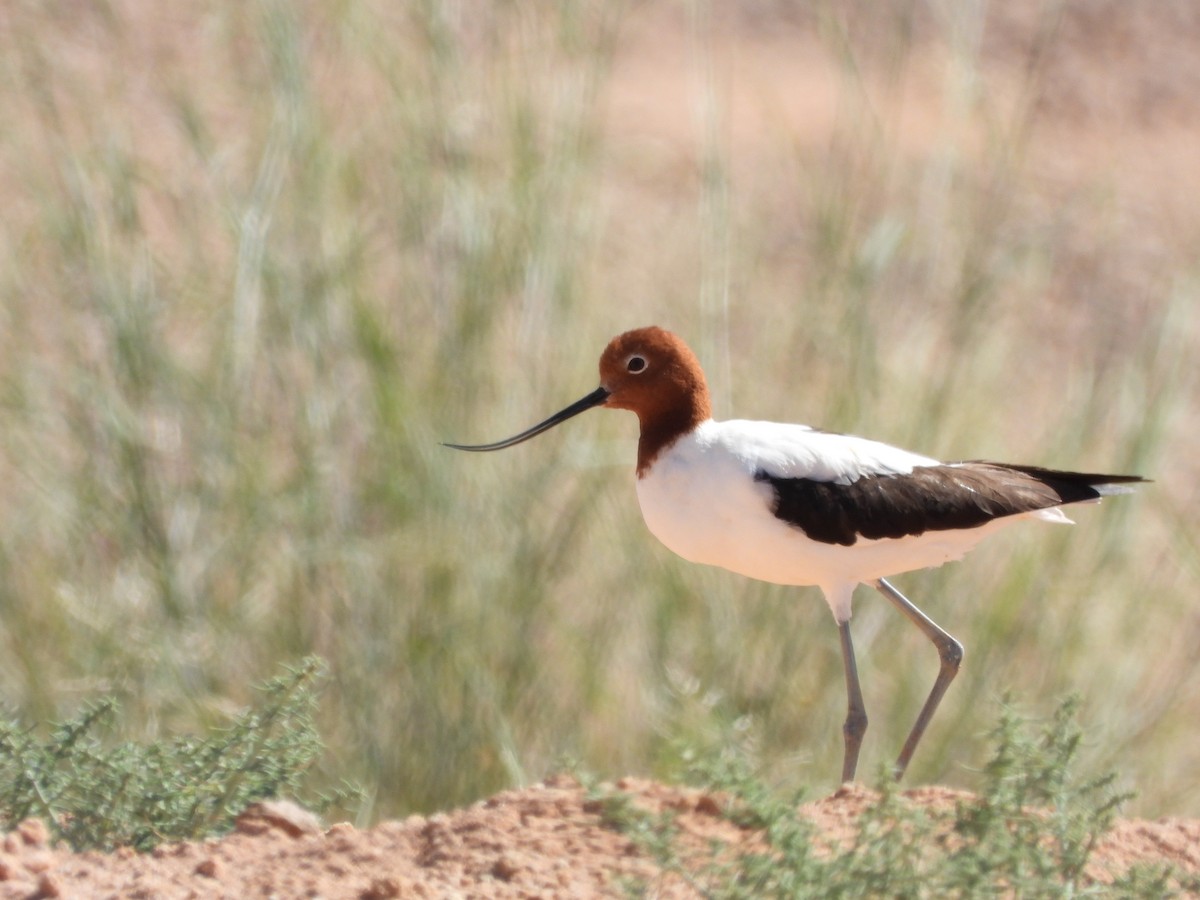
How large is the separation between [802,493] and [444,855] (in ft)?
4.31

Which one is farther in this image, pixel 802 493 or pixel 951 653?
pixel 951 653

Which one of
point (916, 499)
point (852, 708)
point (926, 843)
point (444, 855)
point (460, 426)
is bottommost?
point (444, 855)

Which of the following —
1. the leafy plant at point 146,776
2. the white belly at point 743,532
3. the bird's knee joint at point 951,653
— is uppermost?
the white belly at point 743,532

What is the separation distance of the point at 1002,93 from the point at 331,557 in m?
7.51

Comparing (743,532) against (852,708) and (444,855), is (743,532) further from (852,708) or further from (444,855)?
(444,855)

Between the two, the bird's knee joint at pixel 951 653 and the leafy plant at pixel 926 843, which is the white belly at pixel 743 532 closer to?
the bird's knee joint at pixel 951 653

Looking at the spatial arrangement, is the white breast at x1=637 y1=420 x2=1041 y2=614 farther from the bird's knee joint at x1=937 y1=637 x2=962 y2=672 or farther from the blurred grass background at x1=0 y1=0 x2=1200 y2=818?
the blurred grass background at x1=0 y1=0 x2=1200 y2=818

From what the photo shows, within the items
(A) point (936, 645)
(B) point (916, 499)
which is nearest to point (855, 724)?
(A) point (936, 645)

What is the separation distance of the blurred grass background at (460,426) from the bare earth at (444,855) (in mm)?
2068

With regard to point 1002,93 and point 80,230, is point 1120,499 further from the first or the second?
point 1002,93

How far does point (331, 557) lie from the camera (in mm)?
6363

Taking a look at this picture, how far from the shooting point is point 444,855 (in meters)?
3.83

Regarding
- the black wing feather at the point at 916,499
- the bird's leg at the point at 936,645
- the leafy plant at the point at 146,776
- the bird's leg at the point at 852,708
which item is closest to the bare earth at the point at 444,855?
the leafy plant at the point at 146,776

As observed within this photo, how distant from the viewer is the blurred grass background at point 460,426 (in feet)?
21.1
